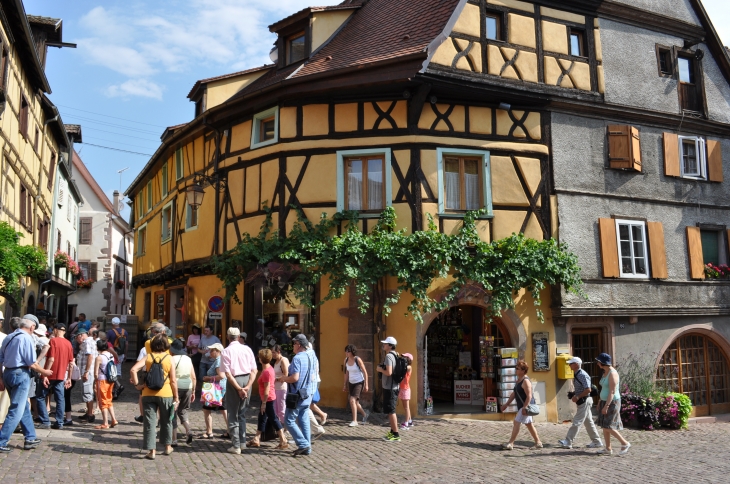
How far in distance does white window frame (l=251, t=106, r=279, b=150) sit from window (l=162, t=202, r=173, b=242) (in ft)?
20.2

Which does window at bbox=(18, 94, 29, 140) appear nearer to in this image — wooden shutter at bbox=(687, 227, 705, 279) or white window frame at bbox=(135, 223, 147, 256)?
white window frame at bbox=(135, 223, 147, 256)

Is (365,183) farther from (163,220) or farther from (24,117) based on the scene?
(24,117)

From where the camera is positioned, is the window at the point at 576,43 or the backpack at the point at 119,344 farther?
the window at the point at 576,43

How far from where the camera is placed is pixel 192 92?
19.3 meters

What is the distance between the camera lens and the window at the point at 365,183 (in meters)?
14.0

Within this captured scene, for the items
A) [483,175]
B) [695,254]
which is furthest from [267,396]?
[695,254]

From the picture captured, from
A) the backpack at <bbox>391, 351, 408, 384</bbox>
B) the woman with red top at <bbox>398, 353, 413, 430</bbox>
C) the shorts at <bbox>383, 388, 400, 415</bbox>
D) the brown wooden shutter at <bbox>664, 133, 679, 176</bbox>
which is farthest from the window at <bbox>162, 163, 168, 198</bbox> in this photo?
the brown wooden shutter at <bbox>664, 133, 679, 176</bbox>

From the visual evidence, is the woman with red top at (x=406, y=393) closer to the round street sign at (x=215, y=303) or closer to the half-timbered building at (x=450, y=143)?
the half-timbered building at (x=450, y=143)

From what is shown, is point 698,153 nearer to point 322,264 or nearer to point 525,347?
point 525,347

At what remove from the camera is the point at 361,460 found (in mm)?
9414

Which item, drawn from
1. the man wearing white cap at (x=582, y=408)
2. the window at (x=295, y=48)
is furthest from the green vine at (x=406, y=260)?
the window at (x=295, y=48)

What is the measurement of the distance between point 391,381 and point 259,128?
705cm

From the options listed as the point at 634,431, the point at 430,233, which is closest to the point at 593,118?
the point at 430,233

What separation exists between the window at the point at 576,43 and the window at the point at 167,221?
473 inches
